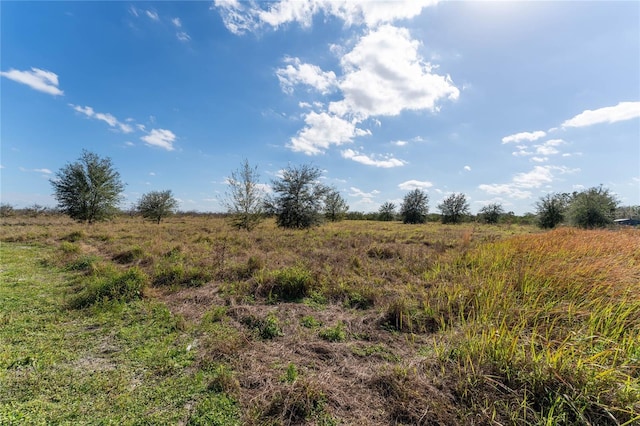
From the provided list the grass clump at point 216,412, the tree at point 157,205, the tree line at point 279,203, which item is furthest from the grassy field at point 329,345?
the tree at point 157,205

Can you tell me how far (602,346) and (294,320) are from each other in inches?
163

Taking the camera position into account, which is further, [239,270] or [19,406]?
[239,270]

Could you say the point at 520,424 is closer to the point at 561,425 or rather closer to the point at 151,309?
the point at 561,425

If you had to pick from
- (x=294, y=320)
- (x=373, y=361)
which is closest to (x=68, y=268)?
(x=294, y=320)

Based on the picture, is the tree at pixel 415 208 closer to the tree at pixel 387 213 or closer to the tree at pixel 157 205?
the tree at pixel 387 213

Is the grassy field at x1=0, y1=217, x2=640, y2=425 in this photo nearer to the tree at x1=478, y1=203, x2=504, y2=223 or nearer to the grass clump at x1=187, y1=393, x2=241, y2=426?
the grass clump at x1=187, y1=393, x2=241, y2=426

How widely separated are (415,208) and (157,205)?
42911 millimetres

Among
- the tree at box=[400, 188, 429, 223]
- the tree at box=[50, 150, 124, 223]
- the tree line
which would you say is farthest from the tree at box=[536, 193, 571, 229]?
the tree at box=[50, 150, 124, 223]

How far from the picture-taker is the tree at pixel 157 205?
35219 millimetres

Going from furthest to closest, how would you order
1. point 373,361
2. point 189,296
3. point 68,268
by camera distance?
point 68,268 → point 189,296 → point 373,361

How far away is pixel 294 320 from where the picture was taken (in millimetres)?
4496

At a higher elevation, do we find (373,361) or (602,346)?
(602,346)

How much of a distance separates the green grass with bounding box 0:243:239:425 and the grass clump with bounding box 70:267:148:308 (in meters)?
0.23

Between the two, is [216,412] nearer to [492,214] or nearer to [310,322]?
[310,322]
